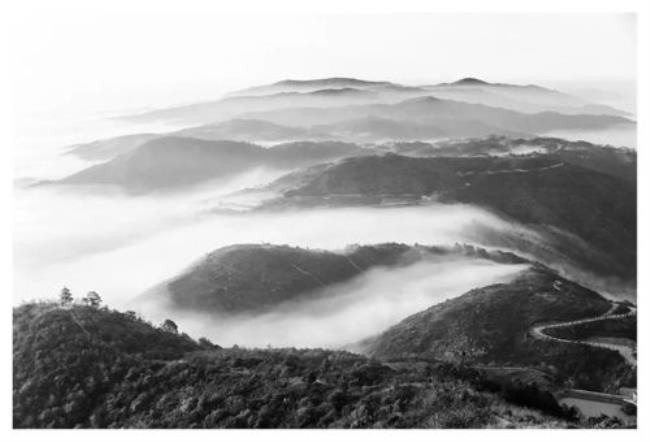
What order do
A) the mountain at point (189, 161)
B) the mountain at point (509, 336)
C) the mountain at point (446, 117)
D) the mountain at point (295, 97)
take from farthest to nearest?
1. the mountain at point (446, 117)
2. the mountain at point (295, 97)
3. the mountain at point (189, 161)
4. the mountain at point (509, 336)

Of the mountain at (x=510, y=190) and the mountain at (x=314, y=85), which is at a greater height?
the mountain at (x=314, y=85)

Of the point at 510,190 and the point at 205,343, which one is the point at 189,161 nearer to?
the point at 205,343

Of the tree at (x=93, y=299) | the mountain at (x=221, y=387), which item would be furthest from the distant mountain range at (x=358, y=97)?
the mountain at (x=221, y=387)

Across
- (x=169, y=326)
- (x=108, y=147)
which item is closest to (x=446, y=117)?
(x=108, y=147)

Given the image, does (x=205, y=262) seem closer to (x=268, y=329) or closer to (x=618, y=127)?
(x=268, y=329)

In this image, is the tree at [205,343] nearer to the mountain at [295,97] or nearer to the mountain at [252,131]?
the mountain at [252,131]

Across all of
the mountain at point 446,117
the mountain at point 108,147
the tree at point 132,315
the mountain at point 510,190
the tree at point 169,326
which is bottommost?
the tree at point 169,326
